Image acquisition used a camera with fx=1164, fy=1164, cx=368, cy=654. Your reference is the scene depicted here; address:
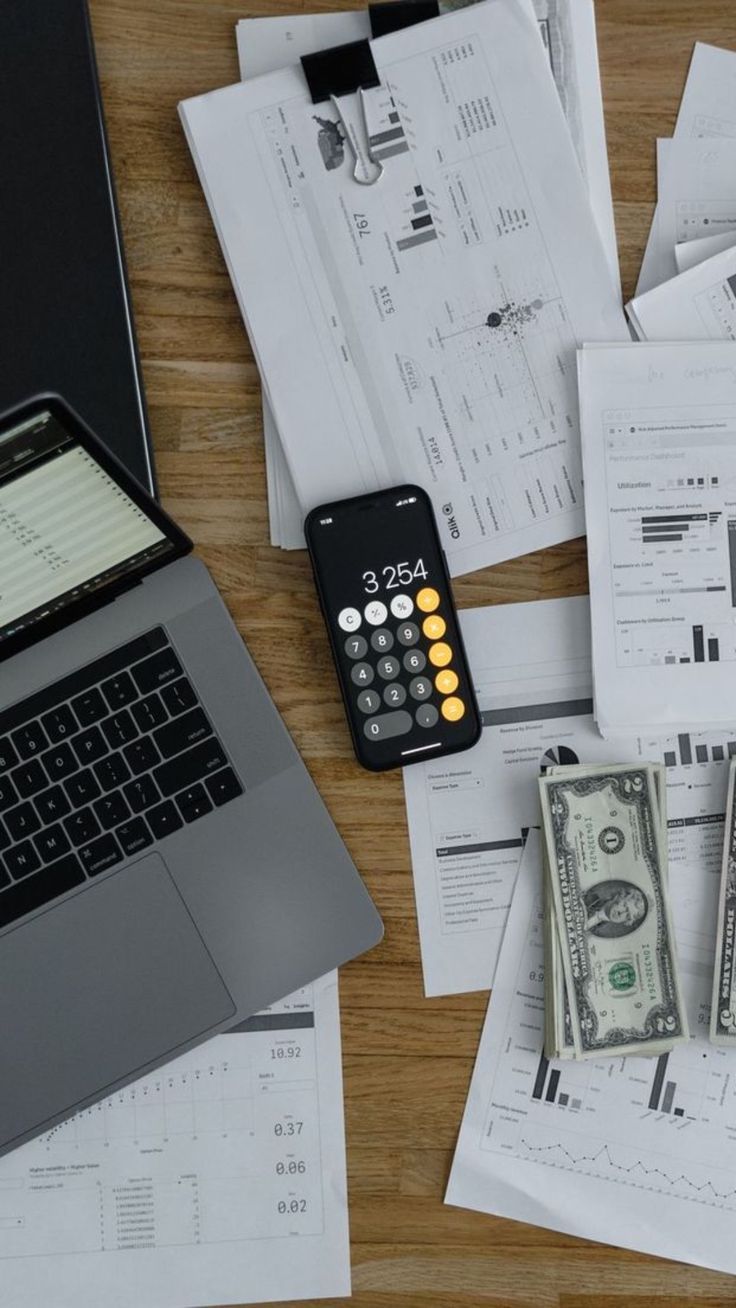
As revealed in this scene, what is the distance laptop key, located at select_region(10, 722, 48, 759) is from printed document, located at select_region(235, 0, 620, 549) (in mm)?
176

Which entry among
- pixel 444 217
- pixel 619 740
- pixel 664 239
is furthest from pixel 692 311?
pixel 619 740

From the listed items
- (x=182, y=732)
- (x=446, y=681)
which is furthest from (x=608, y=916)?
(x=182, y=732)

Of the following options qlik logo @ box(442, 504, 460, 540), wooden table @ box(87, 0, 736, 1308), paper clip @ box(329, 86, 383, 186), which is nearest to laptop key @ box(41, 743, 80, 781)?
wooden table @ box(87, 0, 736, 1308)

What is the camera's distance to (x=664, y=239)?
2.31 ft

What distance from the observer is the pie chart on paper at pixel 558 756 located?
69 centimetres

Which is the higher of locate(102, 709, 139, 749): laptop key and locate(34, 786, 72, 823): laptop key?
locate(102, 709, 139, 749): laptop key

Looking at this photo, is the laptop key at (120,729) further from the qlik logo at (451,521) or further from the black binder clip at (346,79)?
the black binder clip at (346,79)

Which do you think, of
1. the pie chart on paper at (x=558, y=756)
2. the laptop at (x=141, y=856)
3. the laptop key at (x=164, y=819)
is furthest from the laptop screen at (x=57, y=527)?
the pie chart on paper at (x=558, y=756)

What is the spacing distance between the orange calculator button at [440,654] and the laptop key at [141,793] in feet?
0.57

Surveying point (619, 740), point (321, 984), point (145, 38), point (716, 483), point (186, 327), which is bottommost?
point (321, 984)

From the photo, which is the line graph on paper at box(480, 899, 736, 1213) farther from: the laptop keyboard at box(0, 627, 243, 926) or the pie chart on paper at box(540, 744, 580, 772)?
the laptop keyboard at box(0, 627, 243, 926)

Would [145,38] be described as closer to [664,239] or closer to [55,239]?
[55,239]

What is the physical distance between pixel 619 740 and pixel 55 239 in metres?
0.43

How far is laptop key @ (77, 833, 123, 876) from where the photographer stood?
0.65 metres
